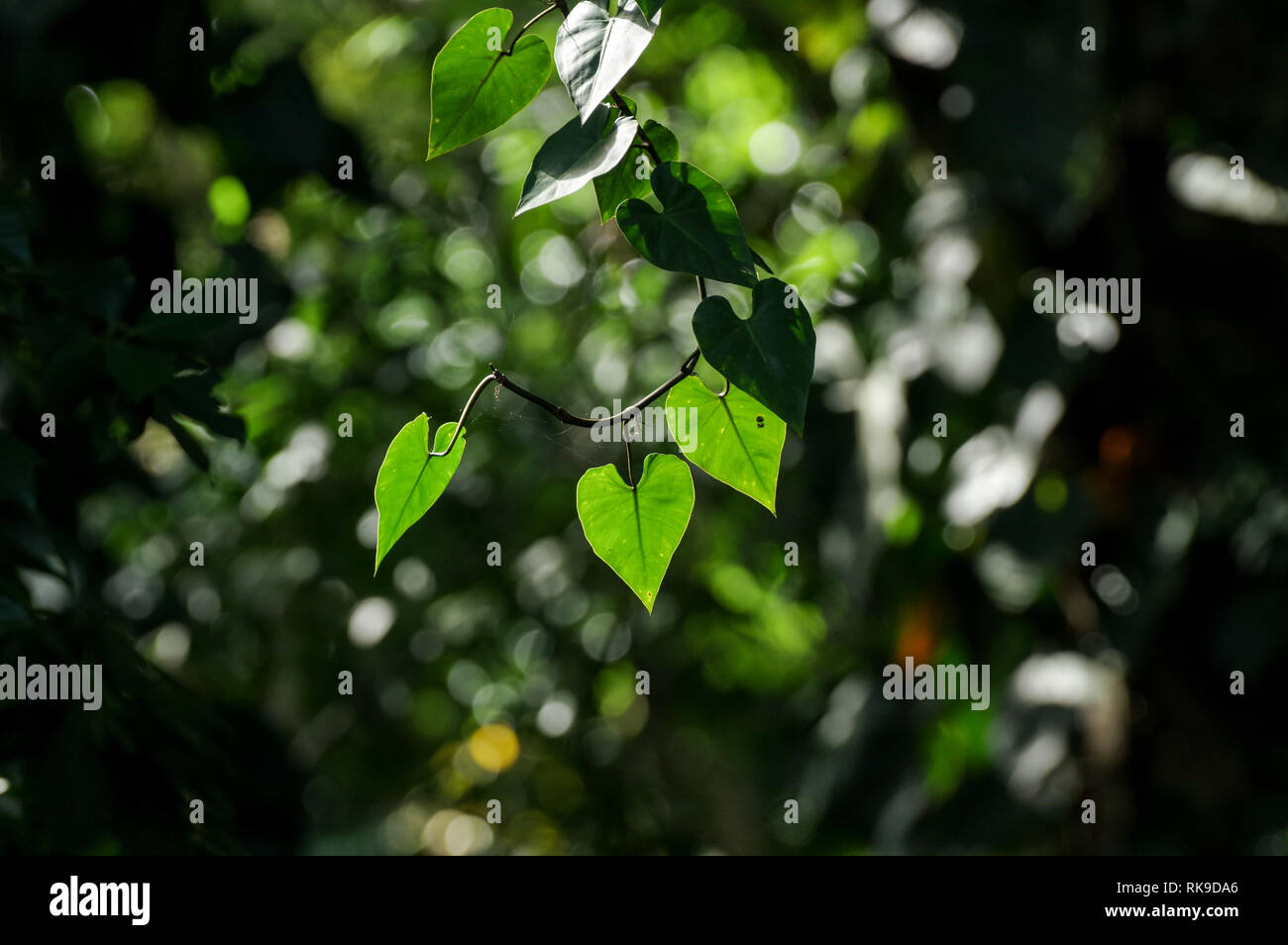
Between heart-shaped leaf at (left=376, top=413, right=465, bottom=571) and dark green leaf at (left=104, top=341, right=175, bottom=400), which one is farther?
dark green leaf at (left=104, top=341, right=175, bottom=400)

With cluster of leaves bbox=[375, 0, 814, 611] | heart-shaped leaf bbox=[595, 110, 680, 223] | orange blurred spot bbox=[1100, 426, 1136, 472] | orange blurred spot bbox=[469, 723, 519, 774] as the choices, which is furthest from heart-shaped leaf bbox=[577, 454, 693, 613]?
orange blurred spot bbox=[469, 723, 519, 774]

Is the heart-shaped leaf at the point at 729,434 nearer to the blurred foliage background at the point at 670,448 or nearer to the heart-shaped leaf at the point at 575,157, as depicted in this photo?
the heart-shaped leaf at the point at 575,157

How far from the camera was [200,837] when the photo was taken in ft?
2.58

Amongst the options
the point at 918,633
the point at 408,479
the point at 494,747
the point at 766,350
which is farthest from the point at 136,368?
the point at 494,747

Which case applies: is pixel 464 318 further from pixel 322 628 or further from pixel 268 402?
pixel 322 628

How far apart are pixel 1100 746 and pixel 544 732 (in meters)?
1.05

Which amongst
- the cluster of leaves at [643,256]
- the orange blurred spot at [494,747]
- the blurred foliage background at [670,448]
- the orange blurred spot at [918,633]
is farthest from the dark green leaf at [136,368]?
the orange blurred spot at [494,747]

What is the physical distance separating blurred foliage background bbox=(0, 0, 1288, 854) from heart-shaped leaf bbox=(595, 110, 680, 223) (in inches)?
16.3

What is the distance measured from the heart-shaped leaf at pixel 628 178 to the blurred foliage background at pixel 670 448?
0.41m

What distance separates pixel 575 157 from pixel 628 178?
0.19 feet

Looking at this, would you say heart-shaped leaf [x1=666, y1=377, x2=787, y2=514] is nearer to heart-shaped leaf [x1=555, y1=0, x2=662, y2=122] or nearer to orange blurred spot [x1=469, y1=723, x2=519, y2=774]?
heart-shaped leaf [x1=555, y1=0, x2=662, y2=122]

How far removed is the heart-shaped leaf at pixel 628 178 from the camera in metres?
0.41

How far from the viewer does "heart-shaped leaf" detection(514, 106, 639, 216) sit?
34cm

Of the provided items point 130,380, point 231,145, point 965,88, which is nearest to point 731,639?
point 965,88
